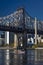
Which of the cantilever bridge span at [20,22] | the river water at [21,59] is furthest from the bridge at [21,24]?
the river water at [21,59]

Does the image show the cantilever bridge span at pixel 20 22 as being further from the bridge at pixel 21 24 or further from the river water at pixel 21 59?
the river water at pixel 21 59

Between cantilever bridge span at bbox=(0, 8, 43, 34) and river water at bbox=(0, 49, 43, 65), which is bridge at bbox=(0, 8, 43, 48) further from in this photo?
river water at bbox=(0, 49, 43, 65)

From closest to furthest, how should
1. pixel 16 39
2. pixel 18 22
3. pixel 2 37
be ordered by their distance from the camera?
1. pixel 16 39
2. pixel 18 22
3. pixel 2 37

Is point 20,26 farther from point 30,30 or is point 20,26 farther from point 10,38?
point 10,38

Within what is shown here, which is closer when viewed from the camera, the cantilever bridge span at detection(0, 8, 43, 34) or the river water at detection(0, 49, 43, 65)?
the river water at detection(0, 49, 43, 65)

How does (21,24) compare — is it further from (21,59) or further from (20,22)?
(21,59)

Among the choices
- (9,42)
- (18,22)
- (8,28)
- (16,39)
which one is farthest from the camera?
(9,42)

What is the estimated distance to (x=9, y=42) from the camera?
382 feet

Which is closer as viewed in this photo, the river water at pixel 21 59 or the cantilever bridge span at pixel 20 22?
the river water at pixel 21 59

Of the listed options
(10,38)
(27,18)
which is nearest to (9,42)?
(10,38)

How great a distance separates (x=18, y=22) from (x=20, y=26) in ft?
20.9

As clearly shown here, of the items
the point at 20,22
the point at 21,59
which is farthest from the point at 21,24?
the point at 21,59

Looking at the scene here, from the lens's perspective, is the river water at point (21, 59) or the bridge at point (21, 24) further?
the bridge at point (21, 24)

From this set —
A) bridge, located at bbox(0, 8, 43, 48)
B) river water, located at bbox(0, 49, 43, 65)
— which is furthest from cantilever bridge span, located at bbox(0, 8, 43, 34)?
river water, located at bbox(0, 49, 43, 65)
